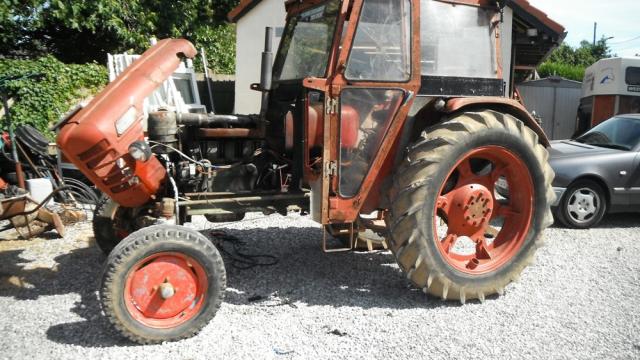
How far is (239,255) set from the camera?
17.0 ft

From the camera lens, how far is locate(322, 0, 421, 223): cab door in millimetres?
3855

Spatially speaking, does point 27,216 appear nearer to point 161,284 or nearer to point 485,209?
point 161,284

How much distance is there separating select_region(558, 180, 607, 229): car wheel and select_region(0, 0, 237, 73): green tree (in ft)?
31.6

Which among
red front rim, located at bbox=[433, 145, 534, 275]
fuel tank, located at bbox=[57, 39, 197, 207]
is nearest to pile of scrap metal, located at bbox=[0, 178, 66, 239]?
fuel tank, located at bbox=[57, 39, 197, 207]

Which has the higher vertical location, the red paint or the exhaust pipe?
the exhaust pipe

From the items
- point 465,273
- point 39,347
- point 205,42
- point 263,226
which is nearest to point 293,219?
point 263,226

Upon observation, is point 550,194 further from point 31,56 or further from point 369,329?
point 31,56

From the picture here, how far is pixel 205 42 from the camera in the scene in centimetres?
1512

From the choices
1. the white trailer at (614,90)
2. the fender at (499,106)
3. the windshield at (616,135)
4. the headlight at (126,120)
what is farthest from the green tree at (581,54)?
the headlight at (126,120)

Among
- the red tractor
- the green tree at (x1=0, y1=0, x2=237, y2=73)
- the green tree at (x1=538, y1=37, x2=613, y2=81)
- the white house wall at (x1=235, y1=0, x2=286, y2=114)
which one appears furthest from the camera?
the green tree at (x1=538, y1=37, x2=613, y2=81)

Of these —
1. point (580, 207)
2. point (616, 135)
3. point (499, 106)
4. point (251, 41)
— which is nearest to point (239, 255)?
point (499, 106)

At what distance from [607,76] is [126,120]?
45.1 feet

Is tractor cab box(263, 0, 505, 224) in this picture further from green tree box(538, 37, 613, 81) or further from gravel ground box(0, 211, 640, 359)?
green tree box(538, 37, 613, 81)

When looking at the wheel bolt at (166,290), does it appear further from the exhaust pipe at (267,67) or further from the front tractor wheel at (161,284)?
the exhaust pipe at (267,67)
